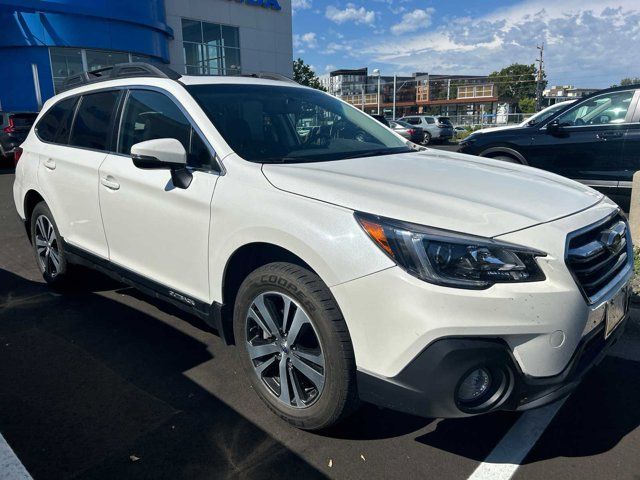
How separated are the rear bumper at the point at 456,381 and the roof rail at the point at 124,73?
237 cm

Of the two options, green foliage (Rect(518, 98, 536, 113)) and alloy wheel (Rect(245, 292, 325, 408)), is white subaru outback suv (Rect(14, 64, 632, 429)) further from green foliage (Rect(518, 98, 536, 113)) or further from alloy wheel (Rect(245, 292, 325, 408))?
green foliage (Rect(518, 98, 536, 113))

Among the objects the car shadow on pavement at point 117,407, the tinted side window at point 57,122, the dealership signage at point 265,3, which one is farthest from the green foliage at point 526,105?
the car shadow on pavement at point 117,407

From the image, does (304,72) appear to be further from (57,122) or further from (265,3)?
(57,122)

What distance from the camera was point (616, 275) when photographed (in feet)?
7.91

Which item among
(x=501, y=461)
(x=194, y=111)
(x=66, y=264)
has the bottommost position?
(x=501, y=461)

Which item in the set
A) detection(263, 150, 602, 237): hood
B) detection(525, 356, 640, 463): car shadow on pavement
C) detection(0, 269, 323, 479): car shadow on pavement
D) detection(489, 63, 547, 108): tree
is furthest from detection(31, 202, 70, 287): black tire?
detection(489, 63, 547, 108): tree

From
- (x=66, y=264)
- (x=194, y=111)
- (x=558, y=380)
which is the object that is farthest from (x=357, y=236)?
(x=66, y=264)

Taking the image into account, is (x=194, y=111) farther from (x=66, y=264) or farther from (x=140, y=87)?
(x=66, y=264)

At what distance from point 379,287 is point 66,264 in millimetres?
3307

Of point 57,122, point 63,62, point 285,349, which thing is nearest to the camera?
point 285,349

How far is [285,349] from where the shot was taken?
2.47 m

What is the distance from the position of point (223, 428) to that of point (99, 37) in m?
23.4

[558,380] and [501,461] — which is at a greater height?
[558,380]

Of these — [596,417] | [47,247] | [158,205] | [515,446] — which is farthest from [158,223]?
[596,417]
